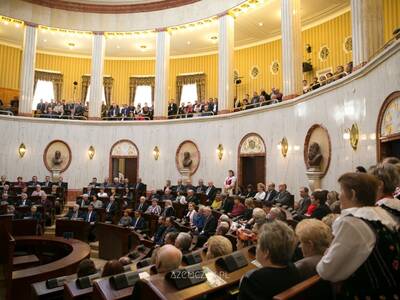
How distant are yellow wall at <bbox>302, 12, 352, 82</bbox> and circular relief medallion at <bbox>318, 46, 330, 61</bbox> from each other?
0.12 meters

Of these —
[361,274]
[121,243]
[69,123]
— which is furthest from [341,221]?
[69,123]

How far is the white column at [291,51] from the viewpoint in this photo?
1095cm

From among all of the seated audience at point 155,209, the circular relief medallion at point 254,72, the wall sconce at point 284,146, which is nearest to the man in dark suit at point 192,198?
the seated audience at point 155,209

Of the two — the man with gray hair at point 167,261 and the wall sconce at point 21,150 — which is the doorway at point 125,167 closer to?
the wall sconce at point 21,150

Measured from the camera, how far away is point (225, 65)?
14.3 meters

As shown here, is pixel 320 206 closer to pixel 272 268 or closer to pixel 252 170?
pixel 272 268

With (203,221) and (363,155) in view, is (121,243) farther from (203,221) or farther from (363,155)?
(363,155)

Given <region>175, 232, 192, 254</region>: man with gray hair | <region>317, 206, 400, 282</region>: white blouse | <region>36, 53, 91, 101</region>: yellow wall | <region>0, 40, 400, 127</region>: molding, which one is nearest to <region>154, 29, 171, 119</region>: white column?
<region>0, 40, 400, 127</region>: molding

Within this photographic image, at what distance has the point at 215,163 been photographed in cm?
1402

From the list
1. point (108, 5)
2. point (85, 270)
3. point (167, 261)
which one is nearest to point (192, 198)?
point (85, 270)

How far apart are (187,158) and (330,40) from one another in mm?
8093

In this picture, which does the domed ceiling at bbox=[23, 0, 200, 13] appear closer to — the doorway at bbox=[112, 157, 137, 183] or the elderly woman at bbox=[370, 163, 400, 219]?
the doorway at bbox=[112, 157, 137, 183]

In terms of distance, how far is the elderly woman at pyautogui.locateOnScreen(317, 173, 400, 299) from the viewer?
1583mm

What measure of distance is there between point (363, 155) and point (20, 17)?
16185 mm
